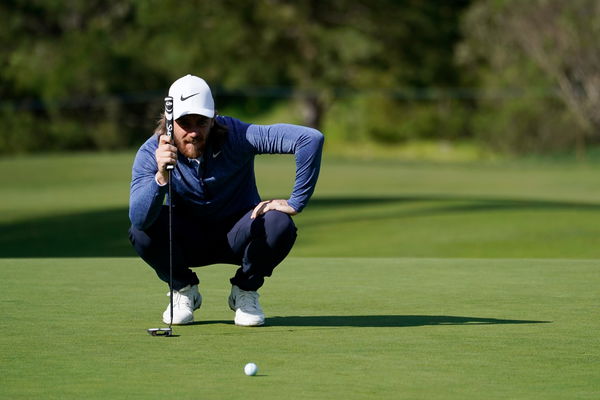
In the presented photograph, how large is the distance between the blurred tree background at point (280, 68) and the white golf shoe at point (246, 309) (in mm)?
33539

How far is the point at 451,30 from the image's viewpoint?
167ft

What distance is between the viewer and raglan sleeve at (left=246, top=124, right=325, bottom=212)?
20.4 ft

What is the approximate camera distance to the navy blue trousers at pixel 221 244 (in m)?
6.32

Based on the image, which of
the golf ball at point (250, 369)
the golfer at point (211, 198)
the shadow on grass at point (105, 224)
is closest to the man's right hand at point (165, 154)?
the golfer at point (211, 198)

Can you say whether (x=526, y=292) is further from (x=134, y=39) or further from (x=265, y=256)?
(x=134, y=39)

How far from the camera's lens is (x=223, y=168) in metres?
6.32

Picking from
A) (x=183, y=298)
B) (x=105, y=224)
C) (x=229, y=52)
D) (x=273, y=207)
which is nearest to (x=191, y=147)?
(x=273, y=207)

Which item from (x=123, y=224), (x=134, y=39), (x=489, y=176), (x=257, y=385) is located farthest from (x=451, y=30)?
(x=257, y=385)

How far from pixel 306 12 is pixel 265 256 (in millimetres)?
45137

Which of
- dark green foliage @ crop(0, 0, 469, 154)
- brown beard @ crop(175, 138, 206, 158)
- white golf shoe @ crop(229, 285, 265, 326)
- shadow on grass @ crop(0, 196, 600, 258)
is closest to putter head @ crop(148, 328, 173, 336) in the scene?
white golf shoe @ crop(229, 285, 265, 326)

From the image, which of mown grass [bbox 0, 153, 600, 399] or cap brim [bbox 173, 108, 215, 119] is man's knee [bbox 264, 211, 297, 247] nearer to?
mown grass [bbox 0, 153, 600, 399]

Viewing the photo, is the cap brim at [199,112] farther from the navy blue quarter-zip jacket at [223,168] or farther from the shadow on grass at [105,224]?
the shadow on grass at [105,224]

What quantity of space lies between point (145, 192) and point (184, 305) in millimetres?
691

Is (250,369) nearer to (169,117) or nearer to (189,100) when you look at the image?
(169,117)
